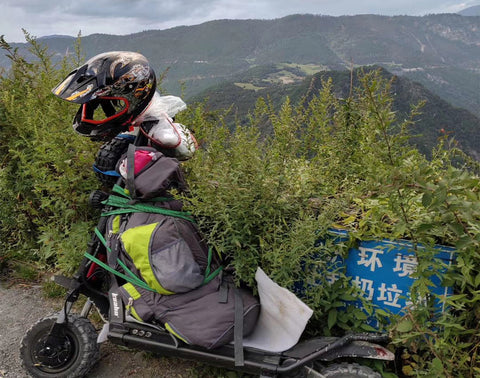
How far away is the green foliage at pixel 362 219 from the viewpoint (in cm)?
209

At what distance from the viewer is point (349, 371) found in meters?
2.48

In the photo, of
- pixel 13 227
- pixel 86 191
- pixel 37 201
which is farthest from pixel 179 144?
pixel 13 227

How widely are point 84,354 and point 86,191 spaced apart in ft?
5.48

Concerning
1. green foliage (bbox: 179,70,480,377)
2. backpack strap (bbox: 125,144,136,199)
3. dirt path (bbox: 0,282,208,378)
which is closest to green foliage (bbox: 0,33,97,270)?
dirt path (bbox: 0,282,208,378)

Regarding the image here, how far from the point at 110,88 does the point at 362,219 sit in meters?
1.99

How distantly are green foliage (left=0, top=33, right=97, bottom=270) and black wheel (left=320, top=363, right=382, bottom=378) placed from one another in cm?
258

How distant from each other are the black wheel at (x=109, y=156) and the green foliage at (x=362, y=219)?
0.52 m

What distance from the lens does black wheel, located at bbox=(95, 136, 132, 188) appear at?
2945 mm

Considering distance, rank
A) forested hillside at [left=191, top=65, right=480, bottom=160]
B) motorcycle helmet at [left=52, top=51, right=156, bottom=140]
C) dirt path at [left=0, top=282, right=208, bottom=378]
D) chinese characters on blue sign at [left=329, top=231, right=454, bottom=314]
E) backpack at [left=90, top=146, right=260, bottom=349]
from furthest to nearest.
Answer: forested hillside at [left=191, top=65, right=480, bottom=160] → dirt path at [left=0, top=282, right=208, bottom=378] → motorcycle helmet at [left=52, top=51, right=156, bottom=140] → backpack at [left=90, top=146, right=260, bottom=349] → chinese characters on blue sign at [left=329, top=231, right=454, bottom=314]

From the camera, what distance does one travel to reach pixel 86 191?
412cm

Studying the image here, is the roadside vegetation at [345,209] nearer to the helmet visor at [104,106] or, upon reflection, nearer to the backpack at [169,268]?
the backpack at [169,268]

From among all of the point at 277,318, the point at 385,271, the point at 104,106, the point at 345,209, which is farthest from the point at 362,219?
the point at 104,106

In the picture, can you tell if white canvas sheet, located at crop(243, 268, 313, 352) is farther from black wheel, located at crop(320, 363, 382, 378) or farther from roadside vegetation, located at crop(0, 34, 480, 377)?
black wheel, located at crop(320, 363, 382, 378)

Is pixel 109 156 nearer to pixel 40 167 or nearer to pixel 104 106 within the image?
pixel 104 106
